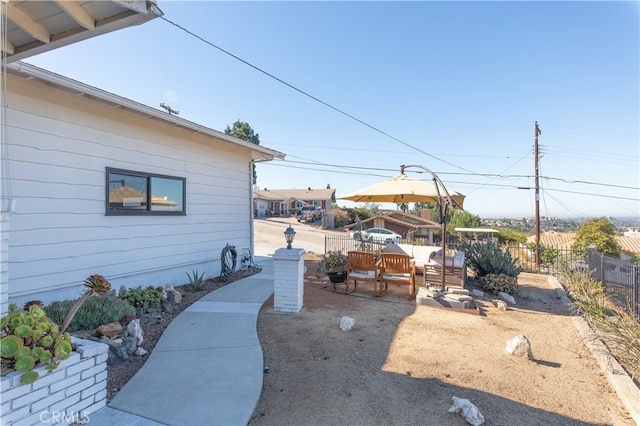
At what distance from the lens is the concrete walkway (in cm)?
236

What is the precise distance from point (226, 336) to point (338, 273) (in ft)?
11.1

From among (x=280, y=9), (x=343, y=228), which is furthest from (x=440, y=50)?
(x=343, y=228)

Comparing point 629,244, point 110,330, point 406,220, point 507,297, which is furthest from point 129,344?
point 629,244

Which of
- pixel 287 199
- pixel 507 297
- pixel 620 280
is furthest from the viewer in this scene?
pixel 287 199

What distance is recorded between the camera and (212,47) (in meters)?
6.50

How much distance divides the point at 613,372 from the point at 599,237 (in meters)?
24.6

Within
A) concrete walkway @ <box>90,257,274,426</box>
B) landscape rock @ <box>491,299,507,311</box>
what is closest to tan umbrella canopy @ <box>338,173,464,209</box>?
landscape rock @ <box>491,299,507,311</box>

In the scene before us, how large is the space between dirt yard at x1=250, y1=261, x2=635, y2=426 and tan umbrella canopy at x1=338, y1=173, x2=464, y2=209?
2612 mm

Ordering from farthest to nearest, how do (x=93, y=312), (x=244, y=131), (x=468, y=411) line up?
(x=244, y=131) < (x=93, y=312) < (x=468, y=411)

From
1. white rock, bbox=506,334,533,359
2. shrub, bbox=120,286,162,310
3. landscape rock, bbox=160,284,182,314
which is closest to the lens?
white rock, bbox=506,334,533,359

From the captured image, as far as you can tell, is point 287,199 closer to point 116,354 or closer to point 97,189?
point 97,189

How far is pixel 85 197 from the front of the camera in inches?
188

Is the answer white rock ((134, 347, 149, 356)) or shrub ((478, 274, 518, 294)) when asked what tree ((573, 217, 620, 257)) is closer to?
shrub ((478, 274, 518, 294))

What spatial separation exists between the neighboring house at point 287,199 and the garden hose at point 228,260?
3354cm
